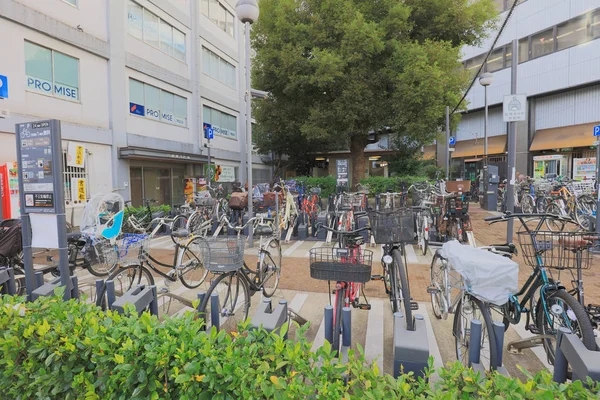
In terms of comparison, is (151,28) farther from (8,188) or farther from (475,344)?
(475,344)

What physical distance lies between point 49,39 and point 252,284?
37.1 ft

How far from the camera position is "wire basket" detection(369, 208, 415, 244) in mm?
3518

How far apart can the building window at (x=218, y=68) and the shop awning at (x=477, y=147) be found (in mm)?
19120

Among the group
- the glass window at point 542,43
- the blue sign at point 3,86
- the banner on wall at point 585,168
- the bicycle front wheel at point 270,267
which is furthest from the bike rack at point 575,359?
the glass window at point 542,43

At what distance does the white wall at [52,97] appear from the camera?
9102mm

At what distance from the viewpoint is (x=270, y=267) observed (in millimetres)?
4473

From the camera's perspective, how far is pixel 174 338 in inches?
66.9

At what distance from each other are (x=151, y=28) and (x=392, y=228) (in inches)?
602

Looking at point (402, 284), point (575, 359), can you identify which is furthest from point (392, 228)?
point (575, 359)

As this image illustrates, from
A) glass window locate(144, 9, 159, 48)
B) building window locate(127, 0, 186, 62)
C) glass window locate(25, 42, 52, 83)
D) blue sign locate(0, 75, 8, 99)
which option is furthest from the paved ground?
glass window locate(144, 9, 159, 48)

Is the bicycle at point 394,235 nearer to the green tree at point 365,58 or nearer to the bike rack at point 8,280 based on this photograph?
the bike rack at point 8,280

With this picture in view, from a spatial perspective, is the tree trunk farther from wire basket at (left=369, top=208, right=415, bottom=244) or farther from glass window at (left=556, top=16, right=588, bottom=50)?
glass window at (left=556, top=16, right=588, bottom=50)

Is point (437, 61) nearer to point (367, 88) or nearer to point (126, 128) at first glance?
point (367, 88)

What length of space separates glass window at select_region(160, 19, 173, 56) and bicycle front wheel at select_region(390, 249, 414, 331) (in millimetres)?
15629
